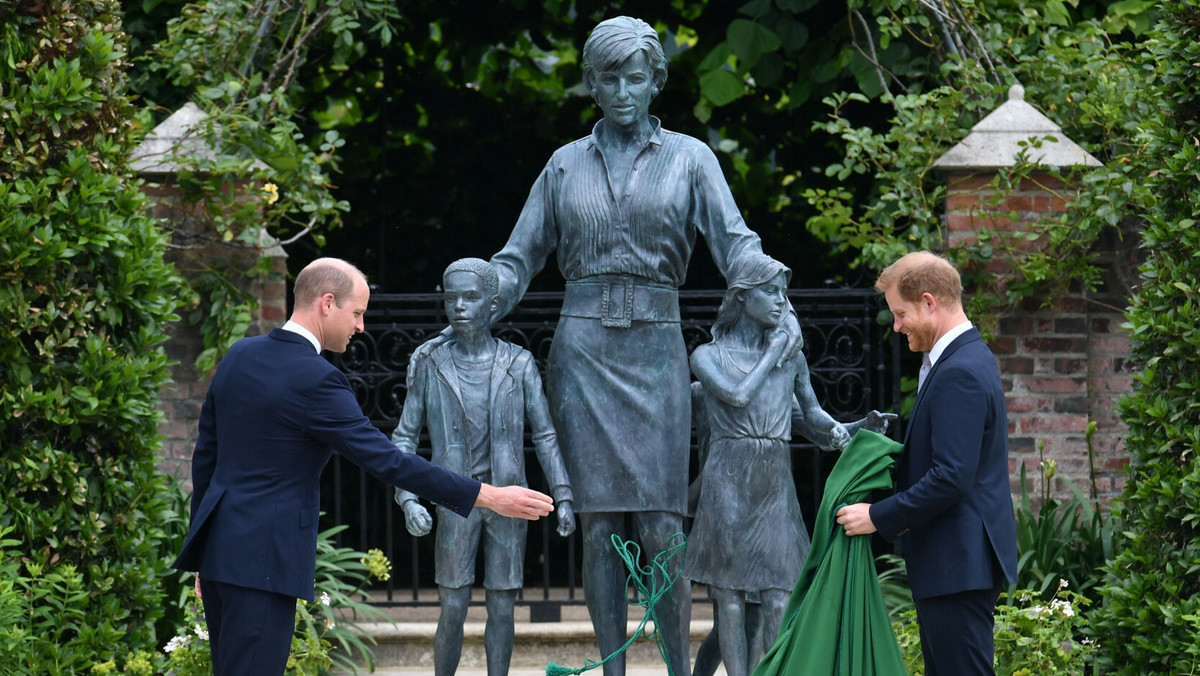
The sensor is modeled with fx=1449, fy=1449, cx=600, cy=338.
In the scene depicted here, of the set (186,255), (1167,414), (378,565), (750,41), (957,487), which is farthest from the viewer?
(750,41)

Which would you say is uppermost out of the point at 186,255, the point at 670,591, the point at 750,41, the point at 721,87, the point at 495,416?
the point at 750,41

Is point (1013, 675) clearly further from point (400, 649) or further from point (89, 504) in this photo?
point (89, 504)

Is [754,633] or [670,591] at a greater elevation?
[670,591]

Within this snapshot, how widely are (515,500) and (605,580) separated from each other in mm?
774

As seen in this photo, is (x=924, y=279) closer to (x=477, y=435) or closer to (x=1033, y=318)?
(x=477, y=435)

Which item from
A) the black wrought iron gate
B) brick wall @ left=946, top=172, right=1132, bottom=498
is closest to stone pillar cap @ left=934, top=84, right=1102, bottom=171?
brick wall @ left=946, top=172, right=1132, bottom=498

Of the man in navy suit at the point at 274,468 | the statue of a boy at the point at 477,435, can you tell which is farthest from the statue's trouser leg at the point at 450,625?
the man in navy suit at the point at 274,468

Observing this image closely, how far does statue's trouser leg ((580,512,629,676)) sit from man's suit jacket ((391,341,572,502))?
0.82ft

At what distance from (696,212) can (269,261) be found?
3041 millimetres

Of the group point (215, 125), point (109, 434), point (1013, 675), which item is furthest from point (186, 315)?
point (1013, 675)

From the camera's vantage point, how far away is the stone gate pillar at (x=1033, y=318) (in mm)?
6781

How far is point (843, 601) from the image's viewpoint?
3750 mm

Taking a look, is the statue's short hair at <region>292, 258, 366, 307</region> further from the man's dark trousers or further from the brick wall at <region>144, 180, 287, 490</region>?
the brick wall at <region>144, 180, 287, 490</region>

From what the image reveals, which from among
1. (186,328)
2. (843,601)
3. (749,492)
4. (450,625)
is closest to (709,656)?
(749,492)
